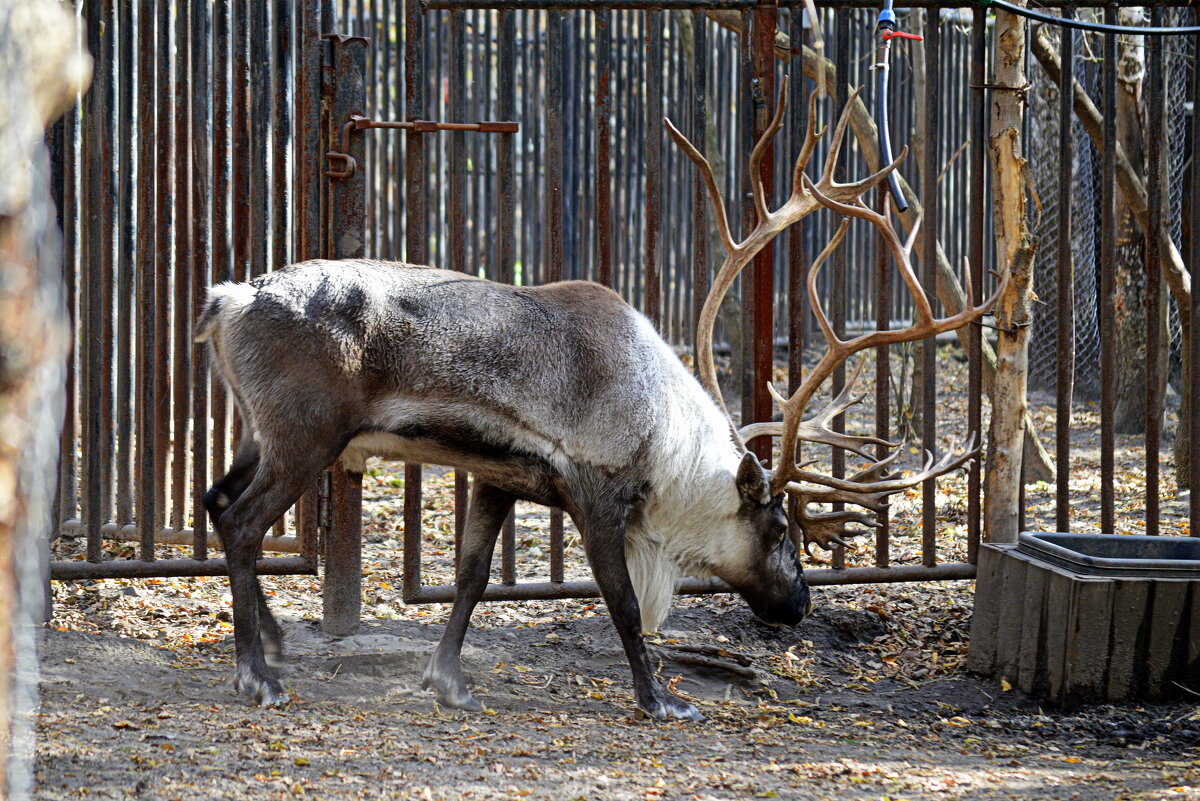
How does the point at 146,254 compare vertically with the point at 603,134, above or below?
below

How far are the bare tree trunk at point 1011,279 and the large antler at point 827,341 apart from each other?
0.23m

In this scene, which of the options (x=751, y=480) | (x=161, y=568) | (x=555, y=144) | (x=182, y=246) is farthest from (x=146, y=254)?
(x=751, y=480)

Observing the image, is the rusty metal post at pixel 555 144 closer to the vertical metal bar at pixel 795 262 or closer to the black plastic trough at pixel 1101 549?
the vertical metal bar at pixel 795 262

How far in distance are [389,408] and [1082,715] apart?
7.58 feet

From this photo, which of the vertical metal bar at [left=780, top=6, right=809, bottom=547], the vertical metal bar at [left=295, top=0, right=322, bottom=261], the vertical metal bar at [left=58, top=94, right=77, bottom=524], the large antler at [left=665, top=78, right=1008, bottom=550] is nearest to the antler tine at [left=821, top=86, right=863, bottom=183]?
the large antler at [left=665, top=78, right=1008, bottom=550]

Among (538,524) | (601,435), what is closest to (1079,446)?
(538,524)

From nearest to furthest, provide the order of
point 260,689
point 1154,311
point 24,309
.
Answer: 1. point 24,309
2. point 260,689
3. point 1154,311

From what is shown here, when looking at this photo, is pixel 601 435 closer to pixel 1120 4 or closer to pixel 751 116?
pixel 751 116

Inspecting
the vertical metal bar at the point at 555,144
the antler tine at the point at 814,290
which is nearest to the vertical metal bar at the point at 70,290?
the vertical metal bar at the point at 555,144

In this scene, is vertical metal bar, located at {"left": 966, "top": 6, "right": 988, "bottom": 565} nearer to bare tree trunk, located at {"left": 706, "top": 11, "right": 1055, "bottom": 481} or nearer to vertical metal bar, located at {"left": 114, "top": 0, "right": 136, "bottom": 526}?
bare tree trunk, located at {"left": 706, "top": 11, "right": 1055, "bottom": 481}

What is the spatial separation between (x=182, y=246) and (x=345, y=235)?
663mm

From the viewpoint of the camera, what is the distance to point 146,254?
429 cm

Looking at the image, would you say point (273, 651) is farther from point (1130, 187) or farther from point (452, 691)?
point (1130, 187)

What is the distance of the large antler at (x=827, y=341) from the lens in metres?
3.86
